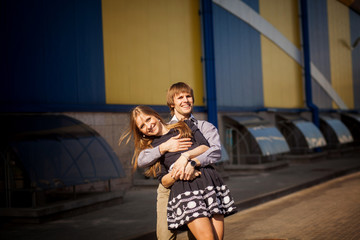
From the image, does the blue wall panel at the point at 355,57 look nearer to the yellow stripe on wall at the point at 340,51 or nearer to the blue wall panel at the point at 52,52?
the yellow stripe on wall at the point at 340,51

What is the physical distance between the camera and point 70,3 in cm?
1191

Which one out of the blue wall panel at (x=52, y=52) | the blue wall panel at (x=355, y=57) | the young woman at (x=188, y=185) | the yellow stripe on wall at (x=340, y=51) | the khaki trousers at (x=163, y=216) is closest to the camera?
the young woman at (x=188, y=185)

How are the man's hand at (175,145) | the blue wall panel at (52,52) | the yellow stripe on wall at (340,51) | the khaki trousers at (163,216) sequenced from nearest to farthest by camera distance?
the man's hand at (175,145) → the khaki trousers at (163,216) → the blue wall panel at (52,52) → the yellow stripe on wall at (340,51)

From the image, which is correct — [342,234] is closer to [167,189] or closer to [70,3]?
[167,189]

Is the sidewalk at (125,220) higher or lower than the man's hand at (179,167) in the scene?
lower

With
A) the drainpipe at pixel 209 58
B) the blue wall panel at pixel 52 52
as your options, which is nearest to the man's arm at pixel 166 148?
the blue wall panel at pixel 52 52

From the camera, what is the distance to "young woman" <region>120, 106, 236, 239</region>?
293 centimetres

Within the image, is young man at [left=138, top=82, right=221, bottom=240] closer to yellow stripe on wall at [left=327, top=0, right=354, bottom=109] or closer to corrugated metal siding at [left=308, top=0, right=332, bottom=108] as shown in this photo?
corrugated metal siding at [left=308, top=0, right=332, bottom=108]

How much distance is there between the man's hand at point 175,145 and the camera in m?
3.04

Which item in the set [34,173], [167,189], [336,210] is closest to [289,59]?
[336,210]

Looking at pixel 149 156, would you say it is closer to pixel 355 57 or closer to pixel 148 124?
pixel 148 124

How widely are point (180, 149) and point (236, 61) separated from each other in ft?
53.1

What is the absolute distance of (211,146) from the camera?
3180 mm

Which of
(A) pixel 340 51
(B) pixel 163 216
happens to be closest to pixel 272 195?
(B) pixel 163 216
